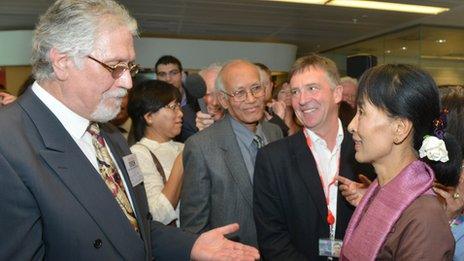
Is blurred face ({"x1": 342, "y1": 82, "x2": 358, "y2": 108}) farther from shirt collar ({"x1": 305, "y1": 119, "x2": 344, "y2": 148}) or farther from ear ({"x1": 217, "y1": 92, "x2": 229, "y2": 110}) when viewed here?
shirt collar ({"x1": 305, "y1": 119, "x2": 344, "y2": 148})

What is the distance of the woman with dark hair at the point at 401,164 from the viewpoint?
4.97ft

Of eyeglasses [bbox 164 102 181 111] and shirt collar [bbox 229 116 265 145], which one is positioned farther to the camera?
eyeglasses [bbox 164 102 181 111]

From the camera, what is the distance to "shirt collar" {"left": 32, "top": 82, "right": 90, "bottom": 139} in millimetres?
1609

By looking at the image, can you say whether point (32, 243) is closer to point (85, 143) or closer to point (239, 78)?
point (85, 143)

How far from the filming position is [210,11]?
9523mm

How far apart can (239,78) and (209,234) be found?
1.22 m

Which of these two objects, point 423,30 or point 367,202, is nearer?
point 367,202

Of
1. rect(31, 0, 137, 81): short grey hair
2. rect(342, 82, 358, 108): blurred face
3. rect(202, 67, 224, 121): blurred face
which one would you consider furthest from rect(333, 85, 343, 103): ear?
rect(342, 82, 358, 108): blurred face

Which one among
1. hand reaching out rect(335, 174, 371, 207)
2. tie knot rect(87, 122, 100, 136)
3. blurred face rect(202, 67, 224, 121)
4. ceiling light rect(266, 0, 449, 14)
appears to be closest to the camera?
tie knot rect(87, 122, 100, 136)

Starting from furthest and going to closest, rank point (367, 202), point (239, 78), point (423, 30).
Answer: point (423, 30) → point (239, 78) → point (367, 202)

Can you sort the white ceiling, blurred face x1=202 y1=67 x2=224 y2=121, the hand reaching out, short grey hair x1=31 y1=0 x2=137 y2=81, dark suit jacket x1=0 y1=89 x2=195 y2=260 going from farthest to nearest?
the white ceiling → blurred face x1=202 y1=67 x2=224 y2=121 → the hand reaching out → short grey hair x1=31 y1=0 x2=137 y2=81 → dark suit jacket x1=0 y1=89 x2=195 y2=260

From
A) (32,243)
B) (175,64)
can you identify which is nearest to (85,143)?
(32,243)

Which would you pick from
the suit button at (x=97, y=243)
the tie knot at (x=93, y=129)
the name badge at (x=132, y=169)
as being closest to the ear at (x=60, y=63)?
the tie knot at (x=93, y=129)

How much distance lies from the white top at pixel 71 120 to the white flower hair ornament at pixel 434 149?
1223mm
